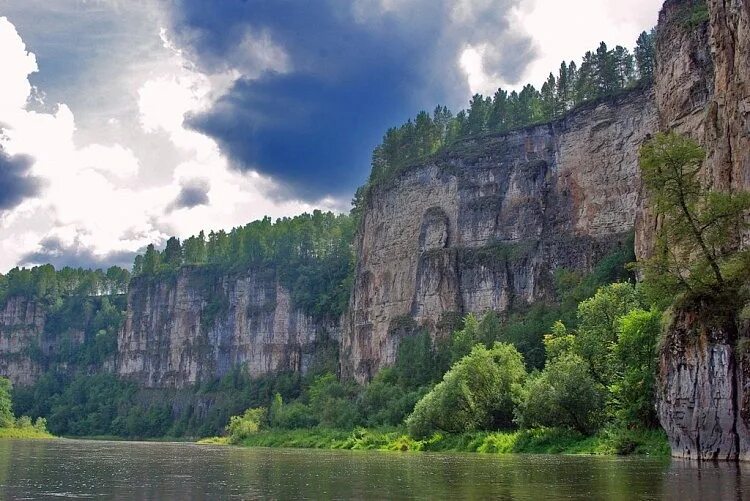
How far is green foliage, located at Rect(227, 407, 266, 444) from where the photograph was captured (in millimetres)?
101312

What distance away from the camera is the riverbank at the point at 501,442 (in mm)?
41500

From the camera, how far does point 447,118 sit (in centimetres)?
12888

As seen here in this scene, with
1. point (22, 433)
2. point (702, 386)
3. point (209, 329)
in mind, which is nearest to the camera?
point (702, 386)

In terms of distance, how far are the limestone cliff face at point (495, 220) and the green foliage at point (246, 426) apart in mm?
13117

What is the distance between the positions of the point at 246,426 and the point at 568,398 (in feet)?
203

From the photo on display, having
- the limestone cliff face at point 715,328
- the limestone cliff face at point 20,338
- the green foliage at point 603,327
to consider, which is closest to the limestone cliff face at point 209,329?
the limestone cliff face at point 20,338

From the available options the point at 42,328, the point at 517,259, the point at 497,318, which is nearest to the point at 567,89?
the point at 517,259

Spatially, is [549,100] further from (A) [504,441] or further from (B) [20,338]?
(B) [20,338]

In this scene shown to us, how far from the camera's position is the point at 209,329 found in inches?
5955

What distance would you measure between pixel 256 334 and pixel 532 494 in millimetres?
122977

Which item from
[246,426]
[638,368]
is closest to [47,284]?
[246,426]

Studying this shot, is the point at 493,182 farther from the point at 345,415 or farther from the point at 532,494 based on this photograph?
the point at 532,494

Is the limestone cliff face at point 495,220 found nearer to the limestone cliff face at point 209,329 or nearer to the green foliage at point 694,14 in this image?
the green foliage at point 694,14

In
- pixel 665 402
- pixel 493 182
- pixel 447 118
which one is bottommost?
pixel 665 402
